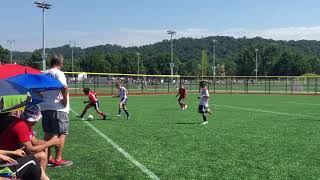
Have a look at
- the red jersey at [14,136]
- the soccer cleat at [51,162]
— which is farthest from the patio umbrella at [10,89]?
the soccer cleat at [51,162]

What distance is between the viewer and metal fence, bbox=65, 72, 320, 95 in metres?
62.5

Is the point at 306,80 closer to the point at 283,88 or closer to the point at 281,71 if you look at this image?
the point at 283,88

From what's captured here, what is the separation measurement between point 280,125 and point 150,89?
161ft

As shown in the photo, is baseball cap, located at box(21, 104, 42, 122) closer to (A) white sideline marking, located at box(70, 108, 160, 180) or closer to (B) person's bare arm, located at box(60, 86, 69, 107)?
(B) person's bare arm, located at box(60, 86, 69, 107)

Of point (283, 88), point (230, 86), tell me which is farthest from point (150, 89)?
point (283, 88)

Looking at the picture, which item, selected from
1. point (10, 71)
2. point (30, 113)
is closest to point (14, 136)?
point (30, 113)

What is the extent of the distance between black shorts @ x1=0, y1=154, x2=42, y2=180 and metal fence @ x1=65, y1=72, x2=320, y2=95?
53885mm

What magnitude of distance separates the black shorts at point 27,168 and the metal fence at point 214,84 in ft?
177

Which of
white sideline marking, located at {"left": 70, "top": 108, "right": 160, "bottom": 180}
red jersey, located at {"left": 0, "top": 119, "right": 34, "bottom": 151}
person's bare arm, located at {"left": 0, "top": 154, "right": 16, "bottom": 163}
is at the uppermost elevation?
red jersey, located at {"left": 0, "top": 119, "right": 34, "bottom": 151}

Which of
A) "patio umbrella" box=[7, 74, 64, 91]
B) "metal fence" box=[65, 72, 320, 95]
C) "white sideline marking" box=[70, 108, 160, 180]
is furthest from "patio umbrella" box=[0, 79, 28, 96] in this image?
"metal fence" box=[65, 72, 320, 95]

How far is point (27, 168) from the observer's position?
5.73 m

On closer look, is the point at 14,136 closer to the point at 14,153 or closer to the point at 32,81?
the point at 14,153

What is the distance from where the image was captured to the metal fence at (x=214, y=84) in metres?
62.5

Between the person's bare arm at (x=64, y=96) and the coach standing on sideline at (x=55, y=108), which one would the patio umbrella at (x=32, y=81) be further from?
the coach standing on sideline at (x=55, y=108)
